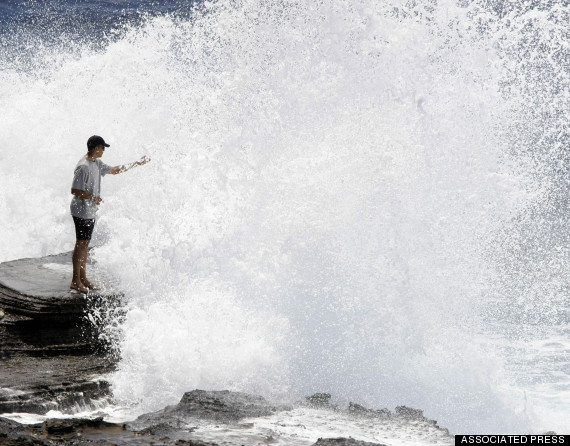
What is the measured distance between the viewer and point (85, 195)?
18.7ft

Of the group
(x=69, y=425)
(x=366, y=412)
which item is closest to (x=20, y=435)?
(x=69, y=425)

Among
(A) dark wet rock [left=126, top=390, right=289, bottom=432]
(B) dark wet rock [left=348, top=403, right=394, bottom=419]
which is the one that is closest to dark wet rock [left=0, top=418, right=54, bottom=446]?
(A) dark wet rock [left=126, top=390, right=289, bottom=432]

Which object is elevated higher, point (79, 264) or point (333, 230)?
point (333, 230)

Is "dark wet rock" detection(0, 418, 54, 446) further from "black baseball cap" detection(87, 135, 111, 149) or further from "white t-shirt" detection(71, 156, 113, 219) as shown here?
"black baseball cap" detection(87, 135, 111, 149)

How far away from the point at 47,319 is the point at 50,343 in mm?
214

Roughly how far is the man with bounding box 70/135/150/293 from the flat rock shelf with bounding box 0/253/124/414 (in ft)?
0.90

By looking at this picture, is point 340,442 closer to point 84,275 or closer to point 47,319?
point 47,319

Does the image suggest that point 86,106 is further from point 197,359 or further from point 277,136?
point 197,359

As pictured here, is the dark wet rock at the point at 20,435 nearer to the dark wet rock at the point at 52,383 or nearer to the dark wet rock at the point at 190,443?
the dark wet rock at the point at 190,443

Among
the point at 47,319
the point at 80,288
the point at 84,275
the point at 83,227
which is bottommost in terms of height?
the point at 47,319

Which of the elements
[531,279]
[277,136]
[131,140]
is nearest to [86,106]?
[131,140]

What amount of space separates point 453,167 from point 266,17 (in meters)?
3.21

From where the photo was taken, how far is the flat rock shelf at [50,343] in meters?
4.72

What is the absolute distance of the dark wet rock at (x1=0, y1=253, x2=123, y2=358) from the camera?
553 cm
